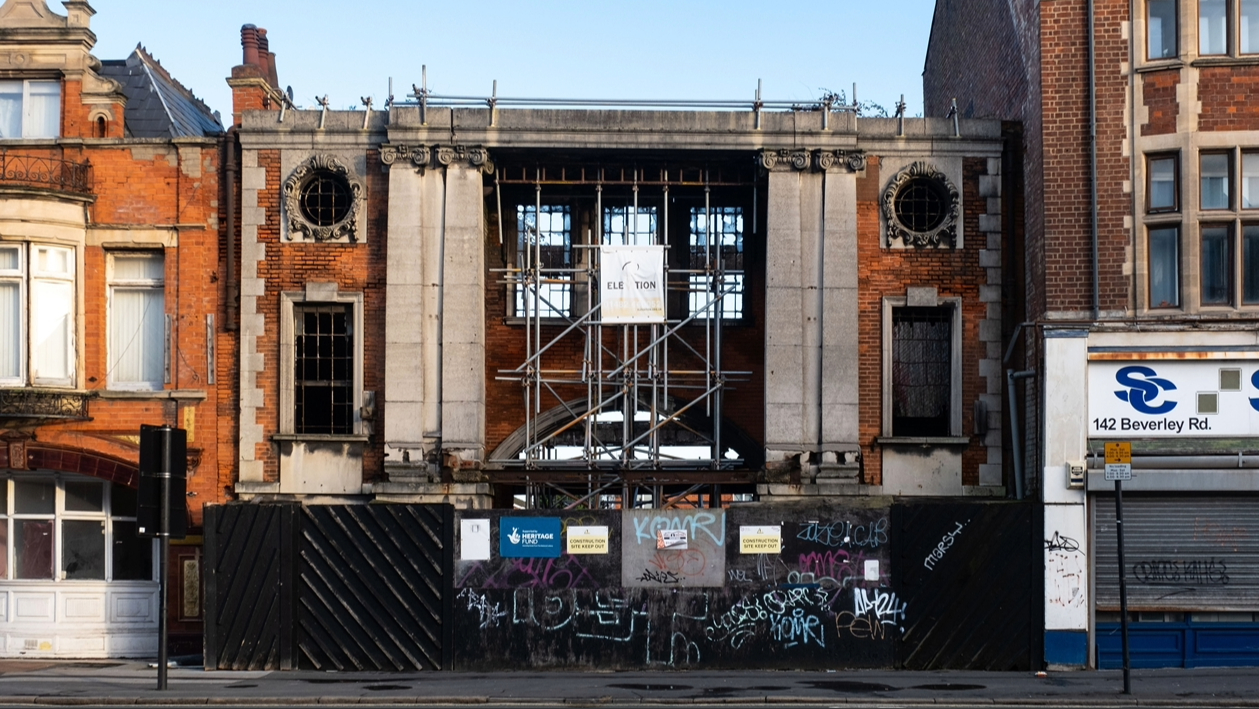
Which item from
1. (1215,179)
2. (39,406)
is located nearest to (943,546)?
Answer: (1215,179)

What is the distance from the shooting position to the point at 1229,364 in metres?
19.7

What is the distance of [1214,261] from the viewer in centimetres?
2027

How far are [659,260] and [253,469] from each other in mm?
7013

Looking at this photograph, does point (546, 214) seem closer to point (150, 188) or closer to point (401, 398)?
point (401, 398)

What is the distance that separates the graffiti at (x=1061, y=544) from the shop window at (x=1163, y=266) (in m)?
3.63

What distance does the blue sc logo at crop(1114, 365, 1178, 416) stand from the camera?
776 inches

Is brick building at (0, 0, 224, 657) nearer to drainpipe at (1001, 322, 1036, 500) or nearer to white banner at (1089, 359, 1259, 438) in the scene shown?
drainpipe at (1001, 322, 1036, 500)

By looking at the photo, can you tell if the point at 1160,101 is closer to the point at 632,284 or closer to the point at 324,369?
the point at 632,284

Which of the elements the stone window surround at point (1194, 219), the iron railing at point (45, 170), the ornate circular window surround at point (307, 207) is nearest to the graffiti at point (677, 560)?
the ornate circular window surround at point (307, 207)

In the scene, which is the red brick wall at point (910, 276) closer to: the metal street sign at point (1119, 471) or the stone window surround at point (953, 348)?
the stone window surround at point (953, 348)

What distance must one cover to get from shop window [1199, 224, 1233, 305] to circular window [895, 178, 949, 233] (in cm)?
385

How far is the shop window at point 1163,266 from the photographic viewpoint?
20.3m

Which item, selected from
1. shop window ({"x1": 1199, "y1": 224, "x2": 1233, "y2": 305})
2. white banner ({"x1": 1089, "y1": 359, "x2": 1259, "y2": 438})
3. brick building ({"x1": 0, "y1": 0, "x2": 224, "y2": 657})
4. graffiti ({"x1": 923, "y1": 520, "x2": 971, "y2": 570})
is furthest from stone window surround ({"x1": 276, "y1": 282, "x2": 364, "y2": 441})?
shop window ({"x1": 1199, "y1": 224, "x2": 1233, "y2": 305})

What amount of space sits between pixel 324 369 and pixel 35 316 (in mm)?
4332
